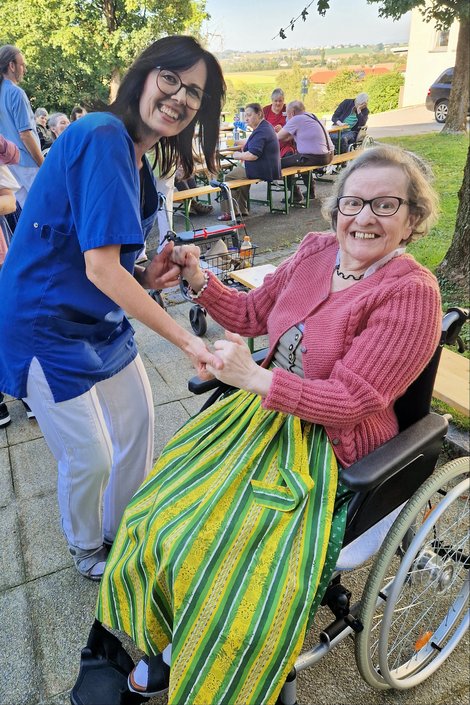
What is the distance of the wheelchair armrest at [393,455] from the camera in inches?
48.6

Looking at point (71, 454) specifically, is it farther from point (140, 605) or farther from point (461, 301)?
point (461, 301)

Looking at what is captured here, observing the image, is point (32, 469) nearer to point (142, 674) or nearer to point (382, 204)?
point (142, 674)

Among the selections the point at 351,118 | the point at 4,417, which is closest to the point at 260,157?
the point at 351,118

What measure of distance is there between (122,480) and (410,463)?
1.08m

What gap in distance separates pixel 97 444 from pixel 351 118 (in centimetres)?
964

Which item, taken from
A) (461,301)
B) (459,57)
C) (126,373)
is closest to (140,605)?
(126,373)

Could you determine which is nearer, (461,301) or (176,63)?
(176,63)

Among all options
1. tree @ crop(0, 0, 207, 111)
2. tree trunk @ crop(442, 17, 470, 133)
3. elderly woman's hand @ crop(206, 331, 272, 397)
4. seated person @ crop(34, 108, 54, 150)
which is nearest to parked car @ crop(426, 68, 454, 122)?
tree trunk @ crop(442, 17, 470, 133)

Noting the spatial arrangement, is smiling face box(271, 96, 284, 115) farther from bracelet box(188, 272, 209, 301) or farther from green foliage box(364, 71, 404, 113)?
green foliage box(364, 71, 404, 113)

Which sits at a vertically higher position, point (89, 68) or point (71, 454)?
point (89, 68)

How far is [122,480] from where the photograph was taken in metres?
1.97

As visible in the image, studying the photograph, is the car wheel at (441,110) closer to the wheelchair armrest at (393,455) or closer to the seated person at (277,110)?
the seated person at (277,110)

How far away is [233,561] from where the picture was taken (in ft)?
4.11

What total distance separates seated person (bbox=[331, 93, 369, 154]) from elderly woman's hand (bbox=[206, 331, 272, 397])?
8.95 metres
